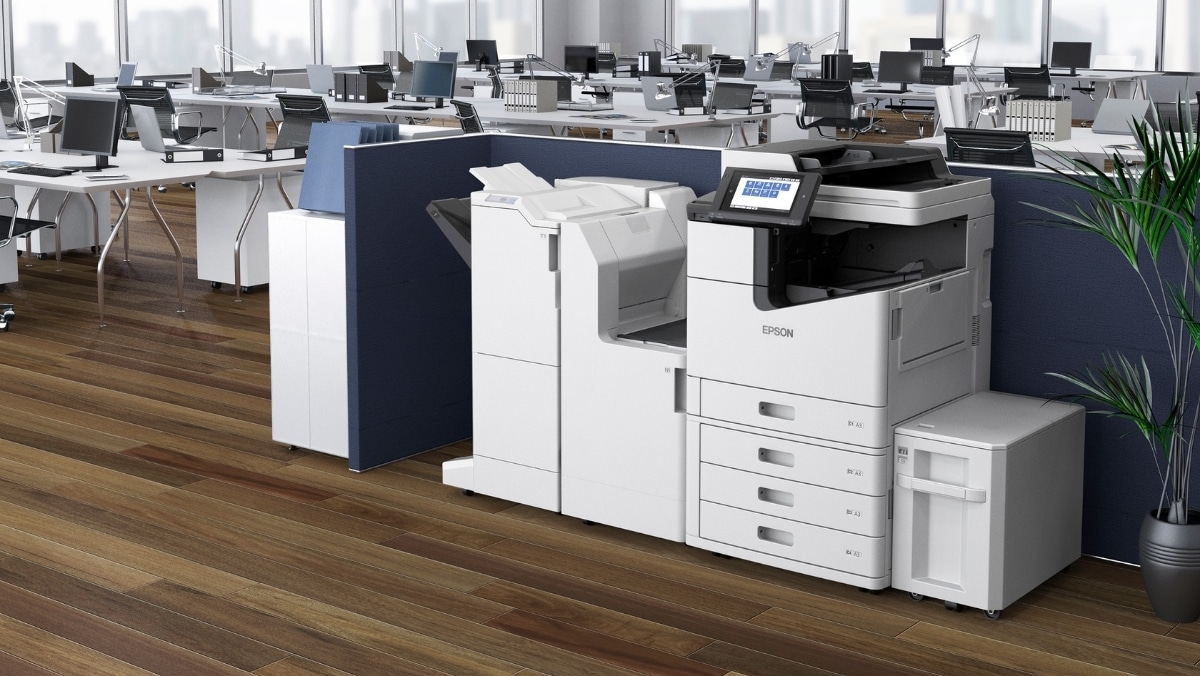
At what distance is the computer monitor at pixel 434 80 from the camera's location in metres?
9.70

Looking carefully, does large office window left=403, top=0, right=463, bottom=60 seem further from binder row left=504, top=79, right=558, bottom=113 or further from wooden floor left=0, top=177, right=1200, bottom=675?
wooden floor left=0, top=177, right=1200, bottom=675

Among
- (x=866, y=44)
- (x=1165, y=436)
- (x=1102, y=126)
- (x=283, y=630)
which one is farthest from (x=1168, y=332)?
(x=866, y=44)

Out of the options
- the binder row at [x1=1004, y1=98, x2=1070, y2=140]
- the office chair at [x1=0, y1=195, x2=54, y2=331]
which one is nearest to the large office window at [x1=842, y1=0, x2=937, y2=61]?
the binder row at [x1=1004, y1=98, x2=1070, y2=140]

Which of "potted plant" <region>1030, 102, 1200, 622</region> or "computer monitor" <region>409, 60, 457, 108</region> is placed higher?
"computer monitor" <region>409, 60, 457, 108</region>

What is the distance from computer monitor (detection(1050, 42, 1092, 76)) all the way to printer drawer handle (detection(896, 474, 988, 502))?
11.2 metres

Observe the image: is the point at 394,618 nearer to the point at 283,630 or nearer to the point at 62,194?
the point at 283,630

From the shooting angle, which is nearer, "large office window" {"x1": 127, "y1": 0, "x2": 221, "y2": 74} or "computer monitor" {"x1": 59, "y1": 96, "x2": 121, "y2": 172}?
"computer monitor" {"x1": 59, "y1": 96, "x2": 121, "y2": 172}

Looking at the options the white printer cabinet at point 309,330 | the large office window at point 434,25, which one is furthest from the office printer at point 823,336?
the large office window at point 434,25

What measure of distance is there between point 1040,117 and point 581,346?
403 centimetres

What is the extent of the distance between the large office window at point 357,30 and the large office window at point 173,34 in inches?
54.9

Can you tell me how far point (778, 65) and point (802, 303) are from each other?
35.0ft

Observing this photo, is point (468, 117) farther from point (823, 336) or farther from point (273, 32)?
point (273, 32)

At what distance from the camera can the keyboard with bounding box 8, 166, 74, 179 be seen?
6023 millimetres

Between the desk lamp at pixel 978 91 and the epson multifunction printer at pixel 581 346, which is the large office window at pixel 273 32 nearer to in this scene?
the desk lamp at pixel 978 91
